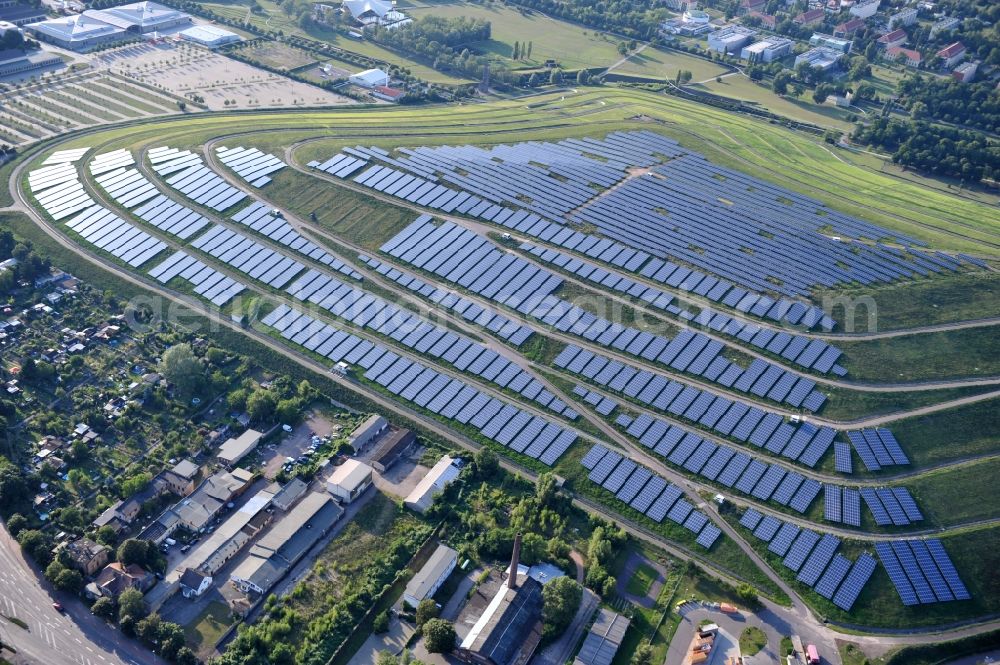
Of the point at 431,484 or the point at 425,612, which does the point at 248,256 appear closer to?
the point at 431,484

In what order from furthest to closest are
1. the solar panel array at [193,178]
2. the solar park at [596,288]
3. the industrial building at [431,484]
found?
the solar panel array at [193,178], the solar park at [596,288], the industrial building at [431,484]

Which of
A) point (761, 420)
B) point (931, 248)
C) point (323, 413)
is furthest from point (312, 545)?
point (931, 248)

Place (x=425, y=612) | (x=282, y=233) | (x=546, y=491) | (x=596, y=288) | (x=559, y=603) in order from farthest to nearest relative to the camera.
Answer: (x=282, y=233)
(x=596, y=288)
(x=546, y=491)
(x=425, y=612)
(x=559, y=603)

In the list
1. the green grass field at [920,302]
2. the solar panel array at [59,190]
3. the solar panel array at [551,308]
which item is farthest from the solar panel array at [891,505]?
the solar panel array at [59,190]

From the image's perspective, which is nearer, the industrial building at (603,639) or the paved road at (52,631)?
the paved road at (52,631)

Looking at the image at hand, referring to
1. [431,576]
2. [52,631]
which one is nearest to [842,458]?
[431,576]

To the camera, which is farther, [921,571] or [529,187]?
[529,187]

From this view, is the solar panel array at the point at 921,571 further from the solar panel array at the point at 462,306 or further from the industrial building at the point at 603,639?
the solar panel array at the point at 462,306
